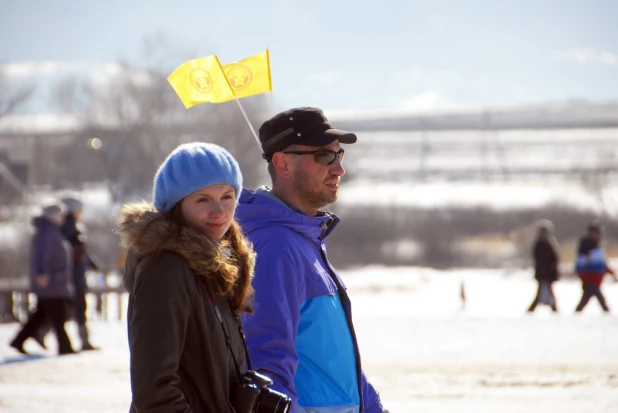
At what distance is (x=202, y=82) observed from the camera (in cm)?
448

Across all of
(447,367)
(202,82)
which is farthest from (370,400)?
(447,367)

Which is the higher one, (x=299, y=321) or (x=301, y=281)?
(x=301, y=281)

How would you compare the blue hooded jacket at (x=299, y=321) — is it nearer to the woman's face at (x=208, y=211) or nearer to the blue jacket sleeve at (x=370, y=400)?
the blue jacket sleeve at (x=370, y=400)

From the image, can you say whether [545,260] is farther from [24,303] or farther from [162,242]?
[162,242]

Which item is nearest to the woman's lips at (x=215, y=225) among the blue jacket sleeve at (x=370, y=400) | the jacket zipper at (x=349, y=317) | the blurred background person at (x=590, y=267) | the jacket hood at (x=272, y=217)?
the jacket hood at (x=272, y=217)

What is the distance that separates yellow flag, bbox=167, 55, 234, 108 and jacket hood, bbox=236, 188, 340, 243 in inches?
25.6

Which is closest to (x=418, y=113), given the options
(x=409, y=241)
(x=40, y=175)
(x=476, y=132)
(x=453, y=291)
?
(x=476, y=132)

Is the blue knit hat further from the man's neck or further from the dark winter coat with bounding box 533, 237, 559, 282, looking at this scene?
the dark winter coat with bounding box 533, 237, 559, 282

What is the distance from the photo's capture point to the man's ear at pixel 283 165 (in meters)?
4.01

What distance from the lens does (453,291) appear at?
102 ft

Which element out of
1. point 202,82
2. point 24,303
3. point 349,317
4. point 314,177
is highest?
point 202,82

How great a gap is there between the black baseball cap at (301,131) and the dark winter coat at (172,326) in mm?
950

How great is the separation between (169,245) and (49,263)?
925 centimetres

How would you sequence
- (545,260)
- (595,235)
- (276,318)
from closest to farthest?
1. (276,318)
2. (595,235)
3. (545,260)
